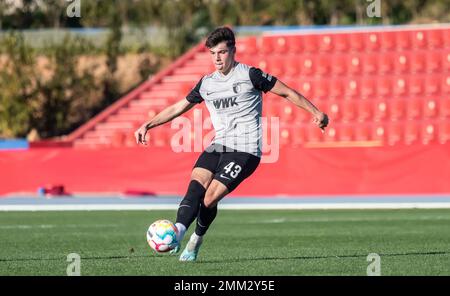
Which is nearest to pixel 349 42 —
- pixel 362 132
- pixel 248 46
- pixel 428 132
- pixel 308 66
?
pixel 308 66

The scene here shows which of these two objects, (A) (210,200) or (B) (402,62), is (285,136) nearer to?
(B) (402,62)

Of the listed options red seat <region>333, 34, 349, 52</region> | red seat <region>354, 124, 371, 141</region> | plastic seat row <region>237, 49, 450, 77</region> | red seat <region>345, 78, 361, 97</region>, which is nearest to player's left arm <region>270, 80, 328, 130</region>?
red seat <region>354, 124, 371, 141</region>

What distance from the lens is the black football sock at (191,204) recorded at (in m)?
10.7

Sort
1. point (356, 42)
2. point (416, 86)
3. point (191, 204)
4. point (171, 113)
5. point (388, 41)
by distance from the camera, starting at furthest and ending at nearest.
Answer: point (356, 42) < point (388, 41) < point (416, 86) < point (171, 113) < point (191, 204)

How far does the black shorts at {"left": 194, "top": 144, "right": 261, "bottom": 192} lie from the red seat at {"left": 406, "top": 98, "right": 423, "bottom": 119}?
22.1m

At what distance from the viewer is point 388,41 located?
34.2 metres

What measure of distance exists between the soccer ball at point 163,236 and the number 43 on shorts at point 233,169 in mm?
802

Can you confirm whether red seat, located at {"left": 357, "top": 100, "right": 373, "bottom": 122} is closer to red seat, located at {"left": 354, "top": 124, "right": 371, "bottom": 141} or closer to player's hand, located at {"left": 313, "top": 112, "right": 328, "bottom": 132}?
red seat, located at {"left": 354, "top": 124, "right": 371, "bottom": 141}

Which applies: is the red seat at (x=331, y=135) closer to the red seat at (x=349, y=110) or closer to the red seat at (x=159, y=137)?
the red seat at (x=349, y=110)

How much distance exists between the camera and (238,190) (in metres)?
26.4

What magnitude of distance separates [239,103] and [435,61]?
2342 cm

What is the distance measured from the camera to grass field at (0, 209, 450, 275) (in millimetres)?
10461

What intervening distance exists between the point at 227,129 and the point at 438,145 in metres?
14.6
